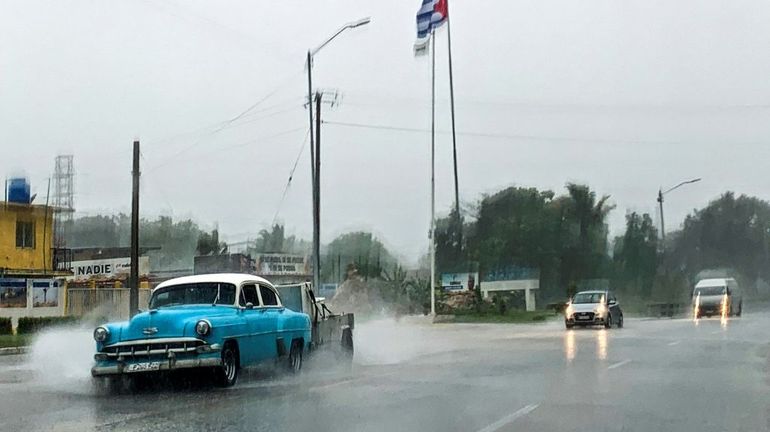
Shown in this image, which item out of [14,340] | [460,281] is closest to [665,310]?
[460,281]

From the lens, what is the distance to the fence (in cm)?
4828

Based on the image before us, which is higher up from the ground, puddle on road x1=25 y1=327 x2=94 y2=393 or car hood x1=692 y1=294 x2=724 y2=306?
car hood x1=692 y1=294 x2=724 y2=306

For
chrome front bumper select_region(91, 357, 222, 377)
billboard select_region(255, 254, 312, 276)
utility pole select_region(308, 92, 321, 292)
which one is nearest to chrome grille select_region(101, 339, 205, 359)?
chrome front bumper select_region(91, 357, 222, 377)

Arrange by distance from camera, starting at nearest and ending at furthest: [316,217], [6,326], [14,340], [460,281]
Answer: [14,340] → [316,217] → [6,326] → [460,281]

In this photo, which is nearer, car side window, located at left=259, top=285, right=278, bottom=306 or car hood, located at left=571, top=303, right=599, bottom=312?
car side window, located at left=259, top=285, right=278, bottom=306

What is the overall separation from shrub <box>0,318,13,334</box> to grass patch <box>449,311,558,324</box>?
2377cm

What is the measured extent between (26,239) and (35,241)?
0.50 meters

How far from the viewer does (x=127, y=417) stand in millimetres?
11727

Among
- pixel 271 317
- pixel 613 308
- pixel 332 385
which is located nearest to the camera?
pixel 332 385

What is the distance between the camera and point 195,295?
16047 millimetres

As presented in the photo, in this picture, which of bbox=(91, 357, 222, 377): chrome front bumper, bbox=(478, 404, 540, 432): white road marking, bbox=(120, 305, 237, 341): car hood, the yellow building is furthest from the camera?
the yellow building

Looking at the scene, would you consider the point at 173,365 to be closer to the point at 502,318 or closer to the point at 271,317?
the point at 271,317

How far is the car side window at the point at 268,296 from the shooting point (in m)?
16.8

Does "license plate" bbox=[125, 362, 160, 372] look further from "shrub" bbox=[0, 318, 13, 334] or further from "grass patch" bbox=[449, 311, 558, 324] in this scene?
→ "grass patch" bbox=[449, 311, 558, 324]
